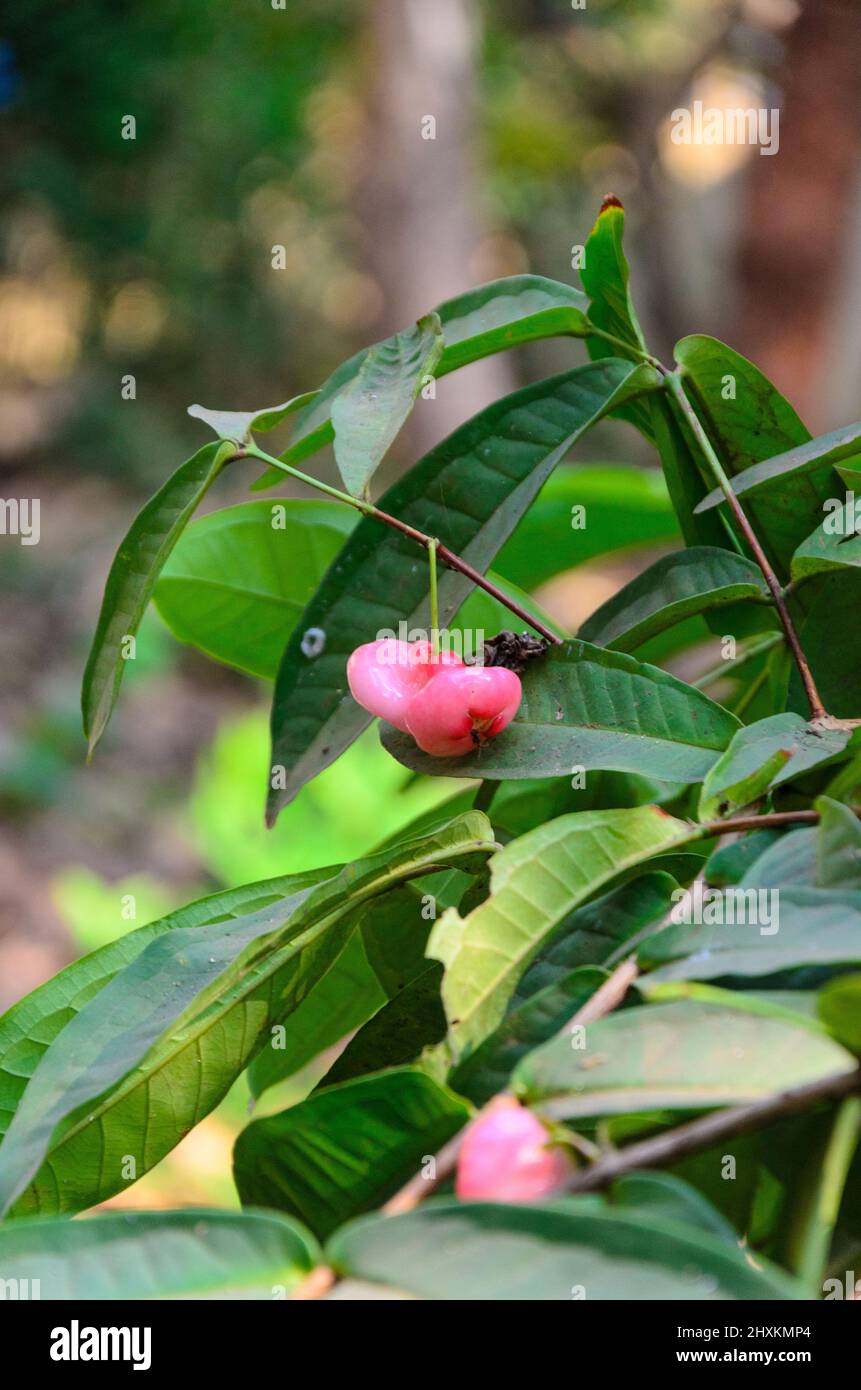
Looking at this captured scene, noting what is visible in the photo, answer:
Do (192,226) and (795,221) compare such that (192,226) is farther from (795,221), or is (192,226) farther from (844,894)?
(844,894)

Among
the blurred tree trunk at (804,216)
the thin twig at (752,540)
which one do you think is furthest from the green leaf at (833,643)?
the blurred tree trunk at (804,216)

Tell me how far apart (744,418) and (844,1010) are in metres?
0.29

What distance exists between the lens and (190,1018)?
1.10 feet

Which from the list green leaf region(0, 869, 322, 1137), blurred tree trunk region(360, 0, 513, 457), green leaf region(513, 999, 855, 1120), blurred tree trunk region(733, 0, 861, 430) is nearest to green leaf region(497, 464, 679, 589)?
green leaf region(0, 869, 322, 1137)

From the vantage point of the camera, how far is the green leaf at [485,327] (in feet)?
1.48

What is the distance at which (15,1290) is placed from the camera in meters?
0.26

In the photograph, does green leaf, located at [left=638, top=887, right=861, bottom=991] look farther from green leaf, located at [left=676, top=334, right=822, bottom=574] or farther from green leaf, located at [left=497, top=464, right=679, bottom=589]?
green leaf, located at [left=497, top=464, right=679, bottom=589]

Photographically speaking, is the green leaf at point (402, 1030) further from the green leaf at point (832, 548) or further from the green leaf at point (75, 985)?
the green leaf at point (832, 548)

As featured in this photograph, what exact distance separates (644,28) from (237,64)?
119 centimetres

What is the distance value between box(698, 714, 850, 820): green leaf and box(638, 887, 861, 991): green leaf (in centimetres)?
A: 4

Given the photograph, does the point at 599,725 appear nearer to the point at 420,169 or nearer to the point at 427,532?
the point at 427,532

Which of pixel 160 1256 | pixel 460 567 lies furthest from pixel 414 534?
pixel 160 1256
